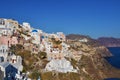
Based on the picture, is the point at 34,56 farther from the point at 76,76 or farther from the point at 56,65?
the point at 76,76

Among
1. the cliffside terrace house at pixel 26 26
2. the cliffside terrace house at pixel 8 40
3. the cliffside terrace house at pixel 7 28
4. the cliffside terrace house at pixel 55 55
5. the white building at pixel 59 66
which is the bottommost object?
the white building at pixel 59 66

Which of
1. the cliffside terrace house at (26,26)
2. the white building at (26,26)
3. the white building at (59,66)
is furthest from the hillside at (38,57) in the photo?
the white building at (26,26)

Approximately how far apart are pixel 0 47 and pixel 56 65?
31.4ft

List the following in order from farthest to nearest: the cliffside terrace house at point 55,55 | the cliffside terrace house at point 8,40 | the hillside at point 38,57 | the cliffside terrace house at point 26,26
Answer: the cliffside terrace house at point 26,26
the cliffside terrace house at point 55,55
the cliffside terrace house at point 8,40
the hillside at point 38,57

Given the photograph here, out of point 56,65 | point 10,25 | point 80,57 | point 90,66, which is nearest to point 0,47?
point 56,65

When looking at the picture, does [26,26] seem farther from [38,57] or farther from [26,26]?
[38,57]

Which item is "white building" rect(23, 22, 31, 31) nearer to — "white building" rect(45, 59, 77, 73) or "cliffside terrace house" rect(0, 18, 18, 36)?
"cliffside terrace house" rect(0, 18, 18, 36)

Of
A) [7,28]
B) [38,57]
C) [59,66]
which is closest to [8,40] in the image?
[38,57]

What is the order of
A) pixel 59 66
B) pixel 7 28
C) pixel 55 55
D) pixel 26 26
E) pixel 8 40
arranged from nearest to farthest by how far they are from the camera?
pixel 59 66
pixel 8 40
pixel 55 55
pixel 7 28
pixel 26 26

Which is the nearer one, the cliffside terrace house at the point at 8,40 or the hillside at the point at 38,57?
the hillside at the point at 38,57

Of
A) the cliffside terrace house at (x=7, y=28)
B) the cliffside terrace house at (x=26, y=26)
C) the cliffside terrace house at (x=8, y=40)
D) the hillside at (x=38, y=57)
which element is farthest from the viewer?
the cliffside terrace house at (x=26, y=26)

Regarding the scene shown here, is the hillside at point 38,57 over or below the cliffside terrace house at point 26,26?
below

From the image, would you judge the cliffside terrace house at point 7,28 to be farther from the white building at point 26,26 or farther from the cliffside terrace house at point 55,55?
the cliffside terrace house at point 55,55

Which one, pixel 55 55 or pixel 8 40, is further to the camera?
pixel 55 55
